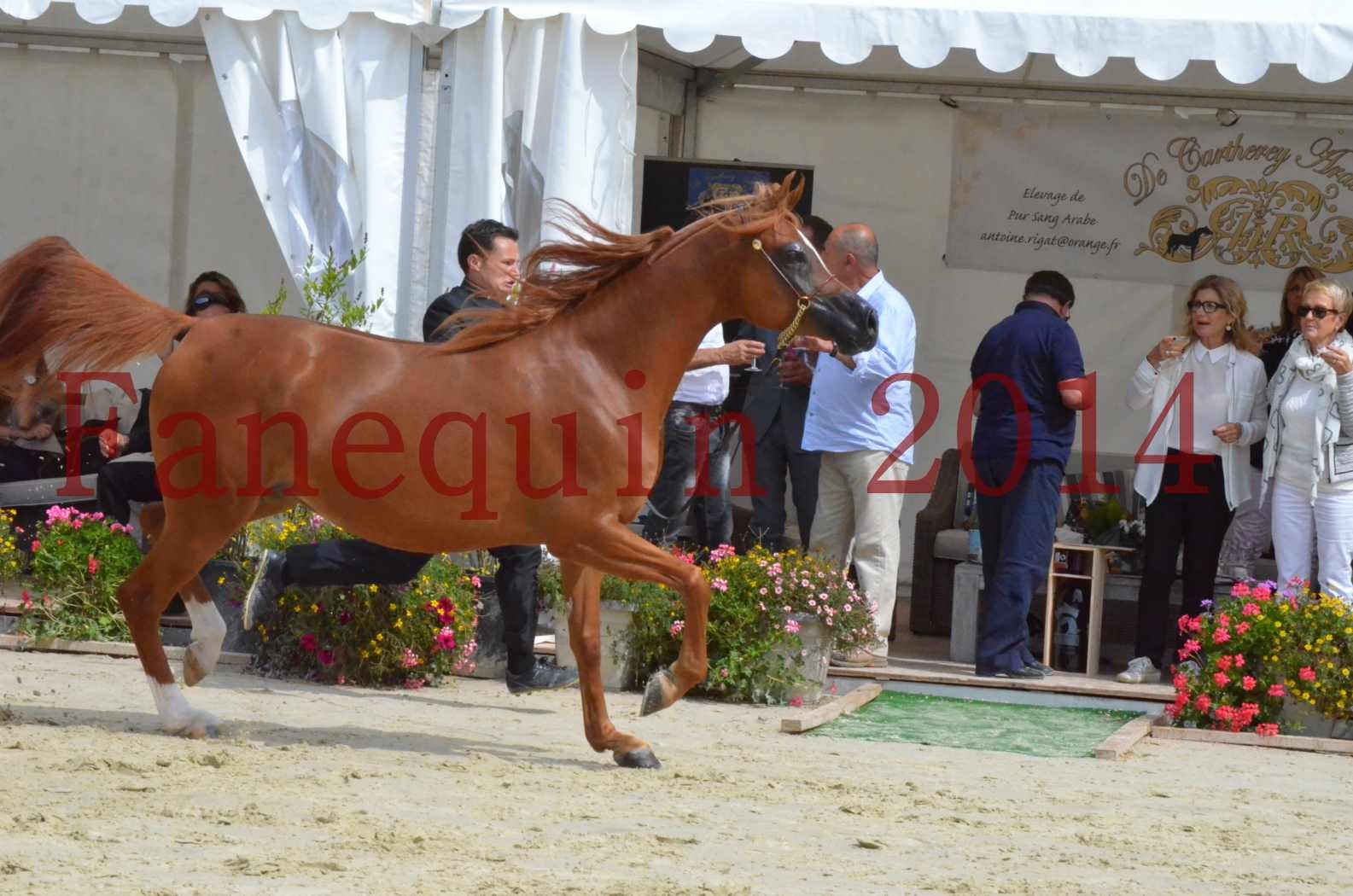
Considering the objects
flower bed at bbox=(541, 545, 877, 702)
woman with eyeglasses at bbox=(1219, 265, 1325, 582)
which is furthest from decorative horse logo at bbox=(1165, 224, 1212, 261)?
flower bed at bbox=(541, 545, 877, 702)

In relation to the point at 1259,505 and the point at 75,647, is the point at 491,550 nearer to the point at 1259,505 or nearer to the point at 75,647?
the point at 75,647

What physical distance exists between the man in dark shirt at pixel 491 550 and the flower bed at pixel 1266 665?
2.67 m

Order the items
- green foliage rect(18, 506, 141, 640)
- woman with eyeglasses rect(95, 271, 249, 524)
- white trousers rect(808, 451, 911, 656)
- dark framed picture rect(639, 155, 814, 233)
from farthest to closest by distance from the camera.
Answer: dark framed picture rect(639, 155, 814, 233) < woman with eyeglasses rect(95, 271, 249, 524) < white trousers rect(808, 451, 911, 656) < green foliage rect(18, 506, 141, 640)

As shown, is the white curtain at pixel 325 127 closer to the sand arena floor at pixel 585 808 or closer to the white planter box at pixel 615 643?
the white planter box at pixel 615 643

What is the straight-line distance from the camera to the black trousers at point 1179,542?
8.37m

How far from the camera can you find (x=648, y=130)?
10859 millimetres

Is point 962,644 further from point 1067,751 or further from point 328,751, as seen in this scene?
point 328,751

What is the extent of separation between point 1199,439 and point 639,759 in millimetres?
3889

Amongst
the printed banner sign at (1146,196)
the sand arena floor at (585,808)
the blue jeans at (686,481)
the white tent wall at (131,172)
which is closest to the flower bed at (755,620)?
the sand arena floor at (585,808)

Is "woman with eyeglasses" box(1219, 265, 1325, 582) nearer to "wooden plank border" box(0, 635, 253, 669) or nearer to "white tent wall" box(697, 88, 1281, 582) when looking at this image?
"white tent wall" box(697, 88, 1281, 582)

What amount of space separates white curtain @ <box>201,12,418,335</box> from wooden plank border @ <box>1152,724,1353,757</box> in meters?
4.00

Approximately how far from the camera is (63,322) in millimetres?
→ 6016

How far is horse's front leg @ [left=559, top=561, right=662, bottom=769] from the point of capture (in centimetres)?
575

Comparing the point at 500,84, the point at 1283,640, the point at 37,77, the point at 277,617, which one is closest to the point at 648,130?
the point at 500,84
